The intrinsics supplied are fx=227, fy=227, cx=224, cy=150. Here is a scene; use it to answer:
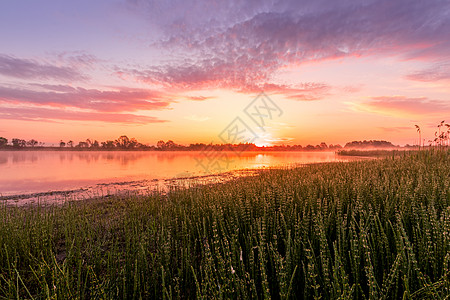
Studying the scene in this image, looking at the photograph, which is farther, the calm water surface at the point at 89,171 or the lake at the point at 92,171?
the calm water surface at the point at 89,171

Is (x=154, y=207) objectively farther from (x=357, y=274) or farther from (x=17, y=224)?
(x=357, y=274)

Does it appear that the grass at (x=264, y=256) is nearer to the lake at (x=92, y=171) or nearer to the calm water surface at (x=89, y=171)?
the lake at (x=92, y=171)

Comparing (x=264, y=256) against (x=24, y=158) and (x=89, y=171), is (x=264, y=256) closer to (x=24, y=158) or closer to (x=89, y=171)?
(x=89, y=171)

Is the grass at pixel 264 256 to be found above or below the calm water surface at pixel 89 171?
above

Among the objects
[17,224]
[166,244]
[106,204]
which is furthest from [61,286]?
[106,204]

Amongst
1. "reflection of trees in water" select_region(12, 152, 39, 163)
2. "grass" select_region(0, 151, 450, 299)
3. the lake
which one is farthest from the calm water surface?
"grass" select_region(0, 151, 450, 299)

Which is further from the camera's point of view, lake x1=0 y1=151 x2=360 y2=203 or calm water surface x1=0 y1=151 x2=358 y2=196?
calm water surface x1=0 y1=151 x2=358 y2=196

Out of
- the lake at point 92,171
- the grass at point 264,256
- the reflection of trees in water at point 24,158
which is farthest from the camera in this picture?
the reflection of trees in water at point 24,158

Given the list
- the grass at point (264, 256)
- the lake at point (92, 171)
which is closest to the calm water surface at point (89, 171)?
the lake at point (92, 171)

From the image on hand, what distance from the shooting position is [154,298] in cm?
288

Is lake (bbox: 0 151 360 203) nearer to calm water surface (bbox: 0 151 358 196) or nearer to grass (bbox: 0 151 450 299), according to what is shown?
calm water surface (bbox: 0 151 358 196)

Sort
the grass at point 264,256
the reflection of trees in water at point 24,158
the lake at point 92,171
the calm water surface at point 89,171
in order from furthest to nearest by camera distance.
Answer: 1. the reflection of trees in water at point 24,158
2. the calm water surface at point 89,171
3. the lake at point 92,171
4. the grass at point 264,256

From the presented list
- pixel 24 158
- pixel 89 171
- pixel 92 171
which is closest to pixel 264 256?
pixel 92 171

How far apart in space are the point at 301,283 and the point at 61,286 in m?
2.66
